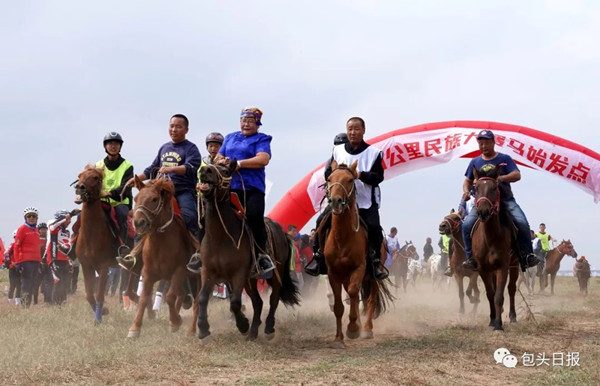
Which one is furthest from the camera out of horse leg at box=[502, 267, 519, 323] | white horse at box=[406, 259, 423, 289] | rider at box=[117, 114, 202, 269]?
white horse at box=[406, 259, 423, 289]

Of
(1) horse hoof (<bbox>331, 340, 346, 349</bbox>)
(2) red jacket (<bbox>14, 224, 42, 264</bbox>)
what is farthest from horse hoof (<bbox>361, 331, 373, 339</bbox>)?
(2) red jacket (<bbox>14, 224, 42, 264</bbox>)

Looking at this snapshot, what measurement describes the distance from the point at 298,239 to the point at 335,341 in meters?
12.5

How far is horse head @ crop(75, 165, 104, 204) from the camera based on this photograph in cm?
1074

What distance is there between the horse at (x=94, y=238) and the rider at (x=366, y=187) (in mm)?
3424

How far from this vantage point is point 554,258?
85.3ft

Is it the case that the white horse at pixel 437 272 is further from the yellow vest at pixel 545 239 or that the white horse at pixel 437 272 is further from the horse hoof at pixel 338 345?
the horse hoof at pixel 338 345

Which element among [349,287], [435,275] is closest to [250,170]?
[349,287]

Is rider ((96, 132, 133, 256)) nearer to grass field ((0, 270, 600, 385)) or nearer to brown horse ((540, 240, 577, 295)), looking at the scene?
grass field ((0, 270, 600, 385))

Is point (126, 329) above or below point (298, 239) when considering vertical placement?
below

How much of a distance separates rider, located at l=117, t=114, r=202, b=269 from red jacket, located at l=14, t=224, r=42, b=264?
8.20 metres

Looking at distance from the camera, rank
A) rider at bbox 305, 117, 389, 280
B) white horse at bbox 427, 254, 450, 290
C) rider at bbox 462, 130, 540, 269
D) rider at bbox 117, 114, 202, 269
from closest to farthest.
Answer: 1. rider at bbox 305, 117, 389, 280
2. rider at bbox 117, 114, 202, 269
3. rider at bbox 462, 130, 540, 269
4. white horse at bbox 427, 254, 450, 290

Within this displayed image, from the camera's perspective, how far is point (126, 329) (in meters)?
10.2

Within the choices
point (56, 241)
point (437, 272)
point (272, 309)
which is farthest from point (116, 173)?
point (437, 272)

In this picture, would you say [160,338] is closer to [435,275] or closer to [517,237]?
[517,237]
